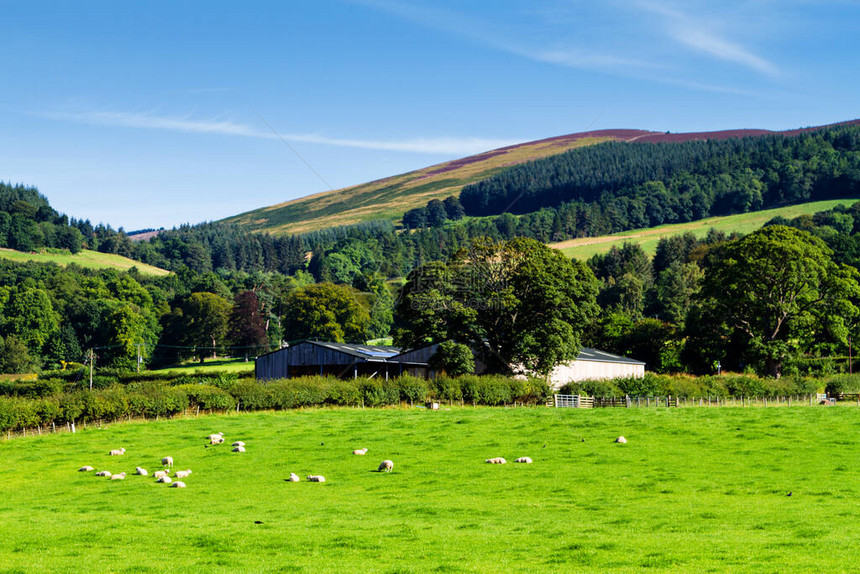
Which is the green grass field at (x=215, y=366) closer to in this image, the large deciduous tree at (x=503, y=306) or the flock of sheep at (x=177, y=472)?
the large deciduous tree at (x=503, y=306)

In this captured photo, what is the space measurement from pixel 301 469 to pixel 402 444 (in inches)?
268

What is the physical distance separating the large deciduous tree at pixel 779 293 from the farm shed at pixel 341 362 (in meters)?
30.1

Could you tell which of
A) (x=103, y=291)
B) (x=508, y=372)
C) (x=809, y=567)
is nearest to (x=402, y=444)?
(x=809, y=567)

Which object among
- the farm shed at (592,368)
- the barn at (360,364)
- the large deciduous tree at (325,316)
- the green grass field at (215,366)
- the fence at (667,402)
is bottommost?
the green grass field at (215,366)

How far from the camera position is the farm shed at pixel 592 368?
75463mm

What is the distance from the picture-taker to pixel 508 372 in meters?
70.1

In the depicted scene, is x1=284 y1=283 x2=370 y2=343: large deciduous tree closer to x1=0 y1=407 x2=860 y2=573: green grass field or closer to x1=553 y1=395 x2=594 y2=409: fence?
x1=553 y1=395 x2=594 y2=409: fence

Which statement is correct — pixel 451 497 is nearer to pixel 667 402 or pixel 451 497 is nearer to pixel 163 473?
pixel 163 473

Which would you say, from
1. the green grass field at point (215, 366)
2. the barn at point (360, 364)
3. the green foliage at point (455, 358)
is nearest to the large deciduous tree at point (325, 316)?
the green grass field at point (215, 366)

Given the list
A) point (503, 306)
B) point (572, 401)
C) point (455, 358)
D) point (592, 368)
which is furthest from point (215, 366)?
point (572, 401)

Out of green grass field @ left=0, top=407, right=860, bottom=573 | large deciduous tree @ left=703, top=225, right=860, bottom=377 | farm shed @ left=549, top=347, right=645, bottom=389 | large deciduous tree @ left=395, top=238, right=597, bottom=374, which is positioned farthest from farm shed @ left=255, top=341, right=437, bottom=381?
large deciduous tree @ left=703, top=225, right=860, bottom=377

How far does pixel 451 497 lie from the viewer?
87.2ft

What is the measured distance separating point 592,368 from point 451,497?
184 ft

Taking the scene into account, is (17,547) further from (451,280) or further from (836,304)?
(836,304)
